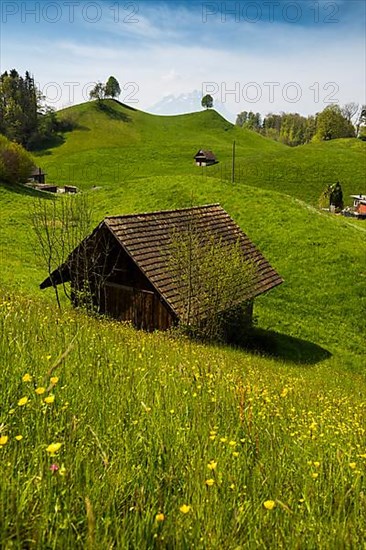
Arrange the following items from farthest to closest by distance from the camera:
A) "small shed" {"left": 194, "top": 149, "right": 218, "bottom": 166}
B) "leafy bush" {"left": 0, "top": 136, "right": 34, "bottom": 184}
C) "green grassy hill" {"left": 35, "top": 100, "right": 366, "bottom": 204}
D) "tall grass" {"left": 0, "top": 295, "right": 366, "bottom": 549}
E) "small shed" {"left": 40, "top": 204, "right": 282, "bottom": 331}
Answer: "small shed" {"left": 194, "top": 149, "right": 218, "bottom": 166}, "green grassy hill" {"left": 35, "top": 100, "right": 366, "bottom": 204}, "leafy bush" {"left": 0, "top": 136, "right": 34, "bottom": 184}, "small shed" {"left": 40, "top": 204, "right": 282, "bottom": 331}, "tall grass" {"left": 0, "top": 295, "right": 366, "bottom": 549}

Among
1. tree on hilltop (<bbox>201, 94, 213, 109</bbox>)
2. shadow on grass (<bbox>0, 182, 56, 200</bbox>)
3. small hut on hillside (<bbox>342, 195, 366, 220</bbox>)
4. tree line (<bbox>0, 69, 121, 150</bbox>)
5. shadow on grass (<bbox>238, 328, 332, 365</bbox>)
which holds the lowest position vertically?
shadow on grass (<bbox>238, 328, 332, 365</bbox>)

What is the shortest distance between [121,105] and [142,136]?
24689 mm

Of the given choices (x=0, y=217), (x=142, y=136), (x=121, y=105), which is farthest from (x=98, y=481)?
(x=121, y=105)

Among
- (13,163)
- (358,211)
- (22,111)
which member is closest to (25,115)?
(22,111)

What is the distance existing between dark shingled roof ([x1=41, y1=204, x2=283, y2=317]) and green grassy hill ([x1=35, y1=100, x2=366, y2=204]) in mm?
51761

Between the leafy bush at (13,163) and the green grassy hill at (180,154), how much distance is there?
29794 mm

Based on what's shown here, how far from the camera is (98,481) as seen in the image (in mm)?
2166

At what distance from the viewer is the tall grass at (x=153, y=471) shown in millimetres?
1978

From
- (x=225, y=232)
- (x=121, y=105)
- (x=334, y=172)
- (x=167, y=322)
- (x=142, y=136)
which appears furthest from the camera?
(x=121, y=105)

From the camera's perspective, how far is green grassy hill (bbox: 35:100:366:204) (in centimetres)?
7906

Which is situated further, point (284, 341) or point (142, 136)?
point (142, 136)

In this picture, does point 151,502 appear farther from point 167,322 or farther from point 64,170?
point 64,170

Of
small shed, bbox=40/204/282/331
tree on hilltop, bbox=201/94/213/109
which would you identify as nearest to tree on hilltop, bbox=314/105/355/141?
tree on hilltop, bbox=201/94/213/109

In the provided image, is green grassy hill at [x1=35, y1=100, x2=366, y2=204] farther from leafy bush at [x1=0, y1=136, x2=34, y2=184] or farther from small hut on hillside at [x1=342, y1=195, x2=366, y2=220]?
leafy bush at [x1=0, y1=136, x2=34, y2=184]
